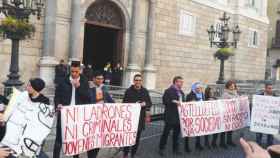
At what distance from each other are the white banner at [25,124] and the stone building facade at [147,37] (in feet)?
33.2

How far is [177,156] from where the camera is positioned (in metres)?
7.89

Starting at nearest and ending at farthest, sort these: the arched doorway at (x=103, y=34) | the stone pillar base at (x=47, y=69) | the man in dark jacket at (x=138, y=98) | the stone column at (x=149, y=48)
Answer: the man in dark jacket at (x=138, y=98)
the stone pillar base at (x=47, y=69)
the arched doorway at (x=103, y=34)
the stone column at (x=149, y=48)

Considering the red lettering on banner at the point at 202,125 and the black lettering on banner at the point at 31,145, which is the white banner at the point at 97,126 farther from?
the red lettering on banner at the point at 202,125

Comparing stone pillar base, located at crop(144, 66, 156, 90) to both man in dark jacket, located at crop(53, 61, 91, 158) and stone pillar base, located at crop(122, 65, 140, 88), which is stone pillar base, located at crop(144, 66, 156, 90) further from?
man in dark jacket, located at crop(53, 61, 91, 158)

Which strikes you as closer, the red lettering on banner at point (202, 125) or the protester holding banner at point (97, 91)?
the protester holding banner at point (97, 91)

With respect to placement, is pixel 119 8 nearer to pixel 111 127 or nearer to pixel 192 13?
pixel 192 13

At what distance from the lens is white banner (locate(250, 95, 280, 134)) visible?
8891mm

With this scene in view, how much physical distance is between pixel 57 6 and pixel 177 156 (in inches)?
403

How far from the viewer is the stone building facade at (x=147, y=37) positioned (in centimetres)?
Answer: 1593

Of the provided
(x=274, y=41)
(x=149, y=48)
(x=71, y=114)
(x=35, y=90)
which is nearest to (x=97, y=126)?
(x=71, y=114)

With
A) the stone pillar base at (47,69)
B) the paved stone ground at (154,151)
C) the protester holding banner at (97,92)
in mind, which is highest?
the stone pillar base at (47,69)

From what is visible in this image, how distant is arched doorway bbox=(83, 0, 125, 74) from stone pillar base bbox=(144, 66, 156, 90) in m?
1.39

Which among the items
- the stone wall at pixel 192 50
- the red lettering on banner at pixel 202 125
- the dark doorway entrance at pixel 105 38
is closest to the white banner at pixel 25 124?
the red lettering on banner at pixel 202 125

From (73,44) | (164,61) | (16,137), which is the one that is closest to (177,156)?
(16,137)
